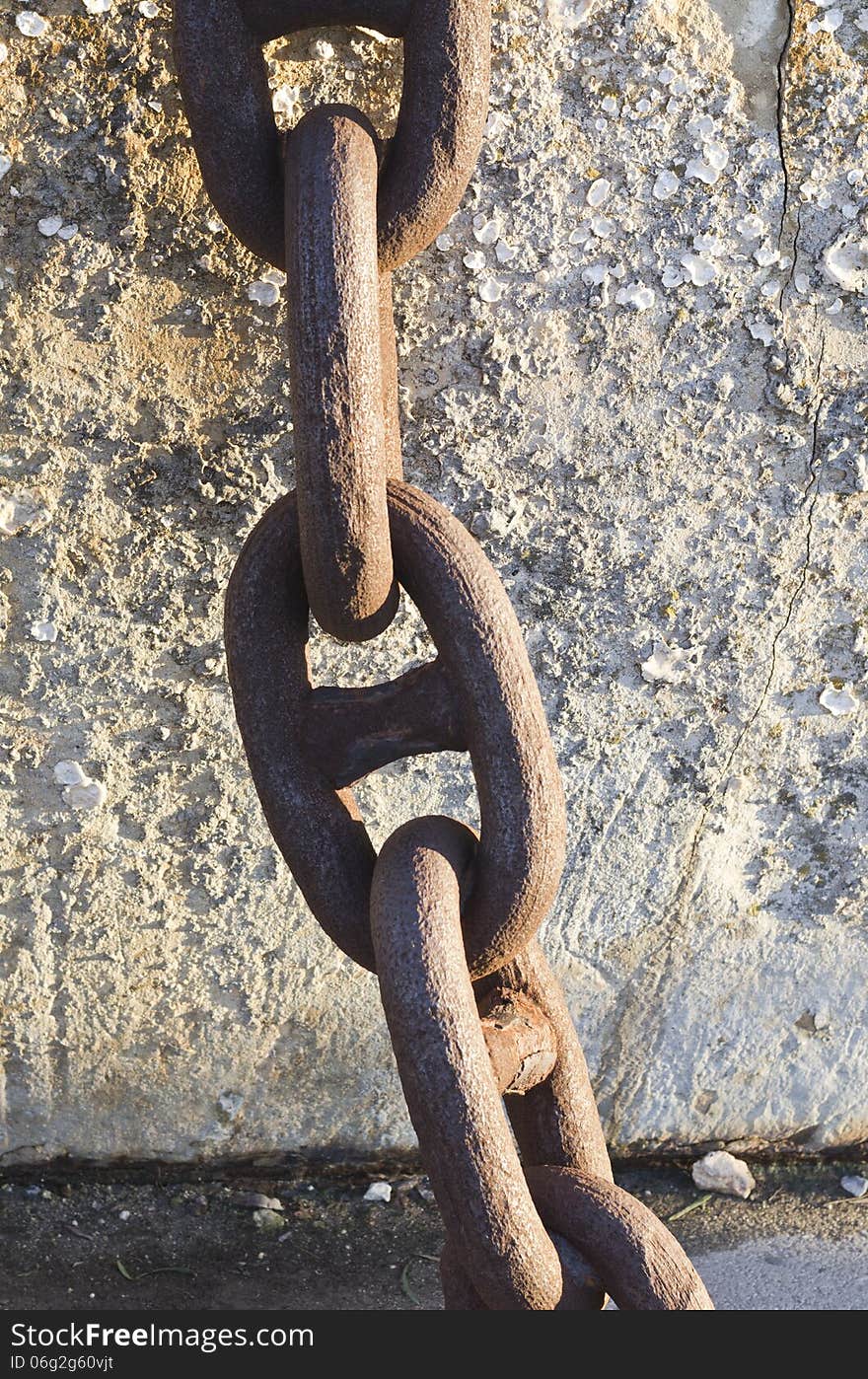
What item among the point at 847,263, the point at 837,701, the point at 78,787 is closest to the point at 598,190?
the point at 847,263

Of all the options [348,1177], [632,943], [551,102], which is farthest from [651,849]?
[551,102]

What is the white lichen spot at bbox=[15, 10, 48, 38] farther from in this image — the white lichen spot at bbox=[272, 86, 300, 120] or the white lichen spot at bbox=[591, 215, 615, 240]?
the white lichen spot at bbox=[591, 215, 615, 240]

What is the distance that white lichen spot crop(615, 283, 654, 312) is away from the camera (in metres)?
1.13

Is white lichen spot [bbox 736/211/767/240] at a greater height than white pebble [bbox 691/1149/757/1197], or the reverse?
white lichen spot [bbox 736/211/767/240]

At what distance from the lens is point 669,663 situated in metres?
1.26

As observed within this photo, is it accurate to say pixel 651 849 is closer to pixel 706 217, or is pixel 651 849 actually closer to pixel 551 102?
pixel 706 217

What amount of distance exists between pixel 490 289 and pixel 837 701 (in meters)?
0.56

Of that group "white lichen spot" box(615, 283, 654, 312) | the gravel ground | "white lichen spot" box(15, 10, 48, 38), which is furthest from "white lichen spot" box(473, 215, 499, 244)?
the gravel ground

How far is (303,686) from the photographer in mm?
729

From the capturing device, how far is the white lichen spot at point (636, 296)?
3.70 ft

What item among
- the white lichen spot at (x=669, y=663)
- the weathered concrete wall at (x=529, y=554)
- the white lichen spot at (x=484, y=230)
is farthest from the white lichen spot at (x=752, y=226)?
the white lichen spot at (x=669, y=663)

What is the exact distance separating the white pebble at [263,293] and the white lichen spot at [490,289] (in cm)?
19

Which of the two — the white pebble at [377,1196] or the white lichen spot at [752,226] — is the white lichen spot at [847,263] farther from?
the white pebble at [377,1196]

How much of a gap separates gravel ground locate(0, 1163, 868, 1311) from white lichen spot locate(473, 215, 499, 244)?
3.41ft
